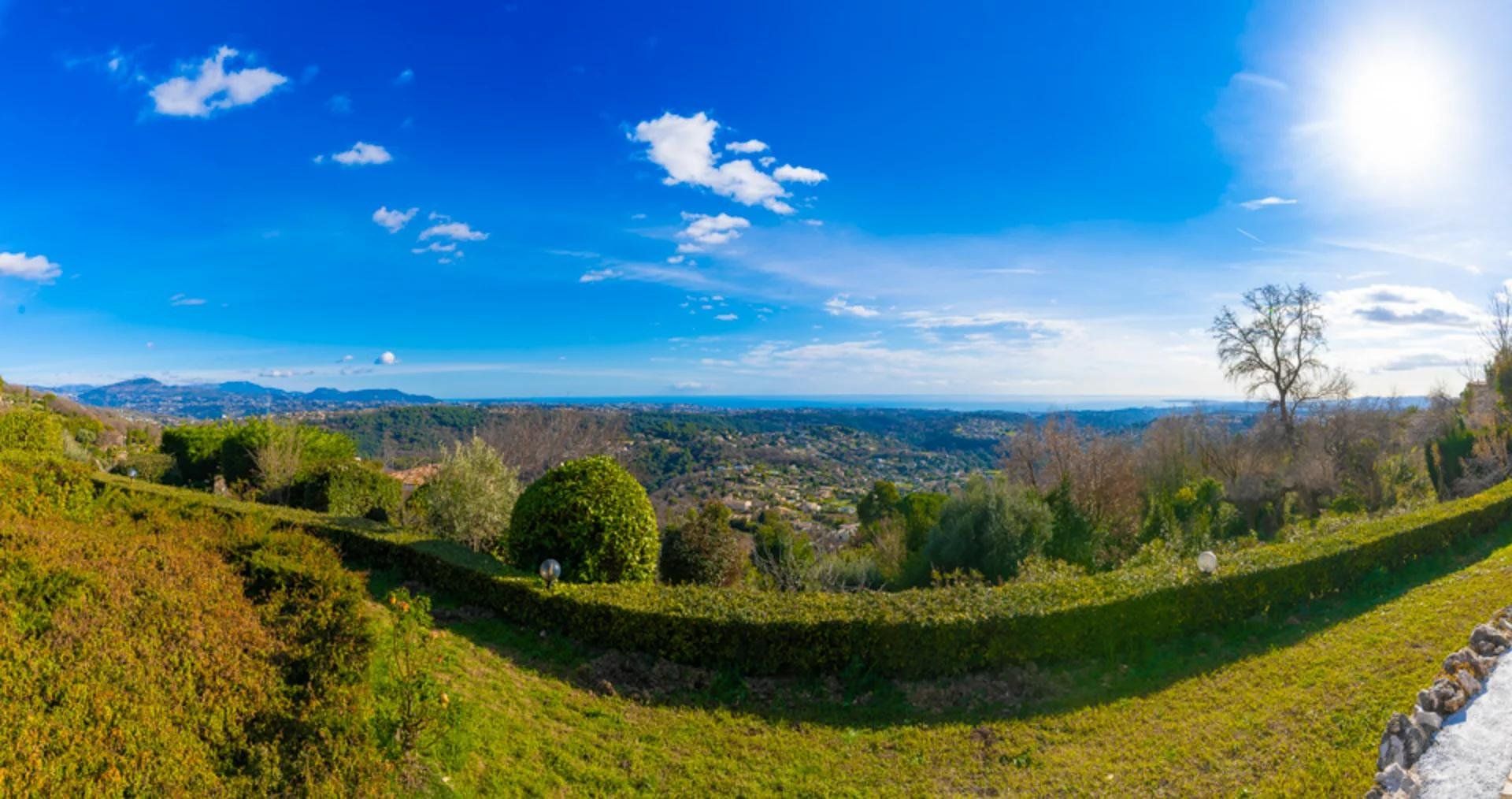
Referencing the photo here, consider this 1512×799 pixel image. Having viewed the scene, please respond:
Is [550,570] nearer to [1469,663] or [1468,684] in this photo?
[1468,684]

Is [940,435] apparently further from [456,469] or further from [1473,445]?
[456,469]

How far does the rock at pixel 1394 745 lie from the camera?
4086mm

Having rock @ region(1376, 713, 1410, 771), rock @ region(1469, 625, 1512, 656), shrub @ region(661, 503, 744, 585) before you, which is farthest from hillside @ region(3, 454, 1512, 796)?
shrub @ region(661, 503, 744, 585)

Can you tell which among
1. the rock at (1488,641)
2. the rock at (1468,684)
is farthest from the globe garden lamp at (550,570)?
the rock at (1488,641)

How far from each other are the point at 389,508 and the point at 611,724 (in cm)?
1106

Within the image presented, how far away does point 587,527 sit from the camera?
8.74 meters

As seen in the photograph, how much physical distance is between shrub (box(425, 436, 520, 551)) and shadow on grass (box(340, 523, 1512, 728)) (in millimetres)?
4087

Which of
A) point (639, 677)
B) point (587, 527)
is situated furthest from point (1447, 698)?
point (587, 527)

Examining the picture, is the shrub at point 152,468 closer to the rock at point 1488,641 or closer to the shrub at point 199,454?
the shrub at point 199,454

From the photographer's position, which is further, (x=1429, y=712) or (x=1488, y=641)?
(x=1488, y=641)

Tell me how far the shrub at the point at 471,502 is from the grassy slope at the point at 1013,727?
15.1 ft

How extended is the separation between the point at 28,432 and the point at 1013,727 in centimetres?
1896

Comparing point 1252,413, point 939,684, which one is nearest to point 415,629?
point 939,684

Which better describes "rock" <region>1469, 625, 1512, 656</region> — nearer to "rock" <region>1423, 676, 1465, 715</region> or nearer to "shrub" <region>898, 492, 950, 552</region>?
"rock" <region>1423, 676, 1465, 715</region>
